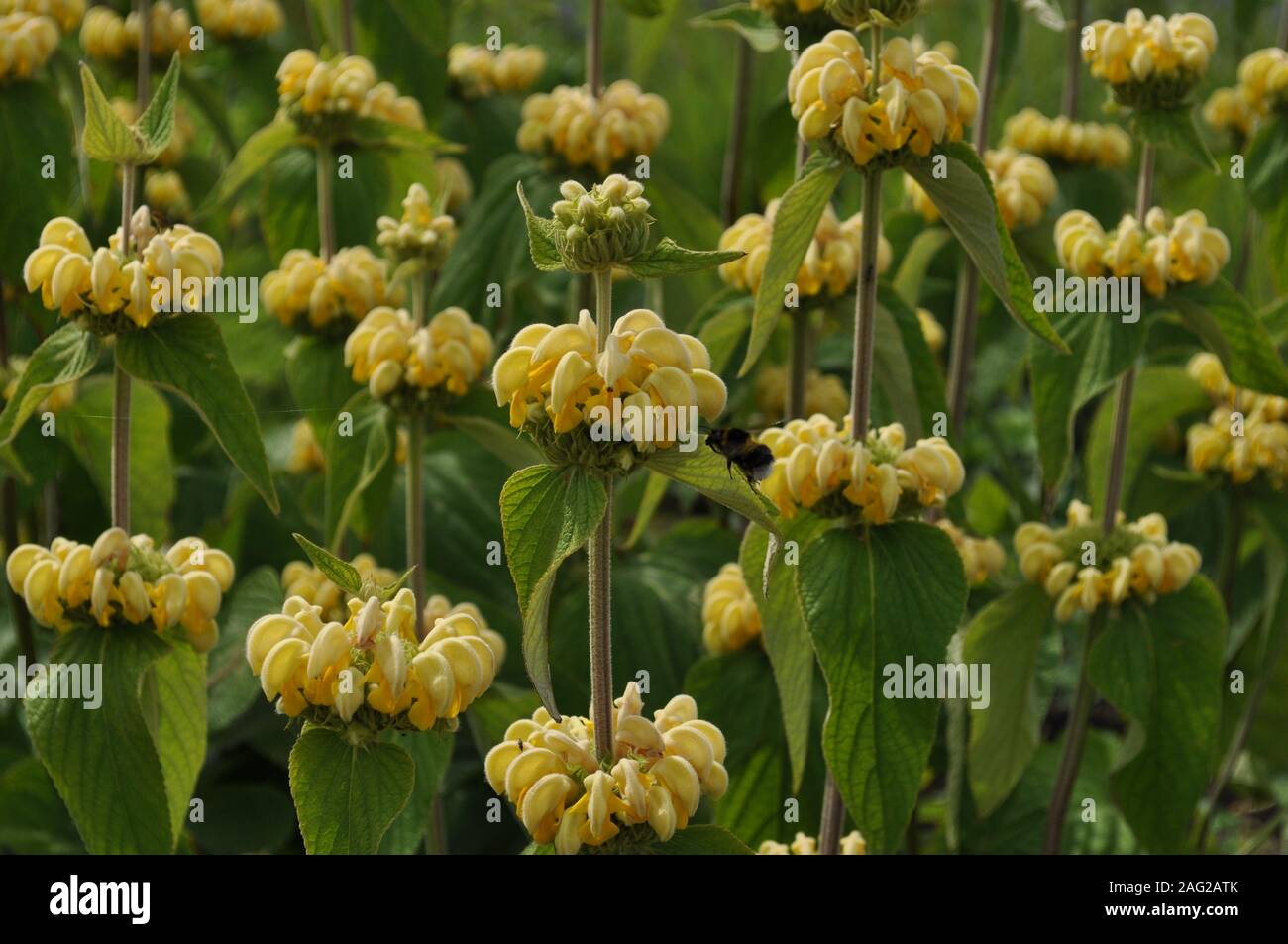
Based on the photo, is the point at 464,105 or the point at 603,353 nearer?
the point at 603,353

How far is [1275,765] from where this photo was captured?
104 inches

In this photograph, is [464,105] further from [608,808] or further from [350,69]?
[608,808]

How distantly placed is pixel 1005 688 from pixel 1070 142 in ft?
3.52

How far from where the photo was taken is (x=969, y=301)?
2172mm

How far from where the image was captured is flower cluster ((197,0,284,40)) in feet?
9.07

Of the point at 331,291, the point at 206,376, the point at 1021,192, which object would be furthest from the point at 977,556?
the point at 206,376

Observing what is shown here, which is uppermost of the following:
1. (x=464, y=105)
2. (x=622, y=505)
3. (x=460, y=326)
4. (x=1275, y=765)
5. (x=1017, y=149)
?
(x=464, y=105)

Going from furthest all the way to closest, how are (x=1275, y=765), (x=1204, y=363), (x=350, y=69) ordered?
(x=1275, y=765)
(x=1204, y=363)
(x=350, y=69)

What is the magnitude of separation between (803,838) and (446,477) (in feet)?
3.45

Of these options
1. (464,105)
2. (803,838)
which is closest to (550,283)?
(464,105)

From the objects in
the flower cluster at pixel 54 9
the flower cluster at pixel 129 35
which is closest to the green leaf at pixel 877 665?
the flower cluster at pixel 54 9

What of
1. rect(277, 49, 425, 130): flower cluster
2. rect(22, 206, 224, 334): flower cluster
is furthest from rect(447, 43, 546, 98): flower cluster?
rect(22, 206, 224, 334): flower cluster

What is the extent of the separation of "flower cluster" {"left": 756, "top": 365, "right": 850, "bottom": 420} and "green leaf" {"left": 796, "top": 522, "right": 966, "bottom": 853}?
0.73 metres

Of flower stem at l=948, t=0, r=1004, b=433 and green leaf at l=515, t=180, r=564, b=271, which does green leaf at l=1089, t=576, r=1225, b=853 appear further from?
green leaf at l=515, t=180, r=564, b=271
